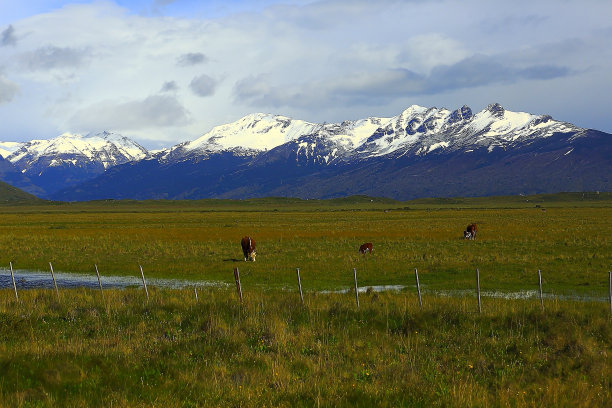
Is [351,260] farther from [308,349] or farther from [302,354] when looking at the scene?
[302,354]

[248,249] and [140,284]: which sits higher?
[248,249]

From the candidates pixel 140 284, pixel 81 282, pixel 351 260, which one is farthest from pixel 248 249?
pixel 81 282

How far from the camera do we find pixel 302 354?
1483 centimetres

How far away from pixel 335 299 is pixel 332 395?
11401 mm

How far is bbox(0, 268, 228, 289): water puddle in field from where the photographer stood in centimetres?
3232

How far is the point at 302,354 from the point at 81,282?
77.9 ft

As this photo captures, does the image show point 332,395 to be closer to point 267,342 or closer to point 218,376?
point 218,376

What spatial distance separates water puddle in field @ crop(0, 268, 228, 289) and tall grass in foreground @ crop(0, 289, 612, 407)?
34.2 feet

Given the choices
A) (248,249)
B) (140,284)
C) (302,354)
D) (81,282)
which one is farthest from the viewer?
(248,249)

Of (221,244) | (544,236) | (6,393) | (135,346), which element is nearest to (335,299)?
(135,346)

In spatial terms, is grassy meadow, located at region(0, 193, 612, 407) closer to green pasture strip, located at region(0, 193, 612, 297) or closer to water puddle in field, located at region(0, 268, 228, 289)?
green pasture strip, located at region(0, 193, 612, 297)

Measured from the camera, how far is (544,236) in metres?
57.0

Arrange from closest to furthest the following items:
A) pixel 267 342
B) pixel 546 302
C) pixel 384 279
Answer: pixel 267 342 < pixel 546 302 < pixel 384 279

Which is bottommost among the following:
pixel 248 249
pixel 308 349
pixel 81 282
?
pixel 308 349
